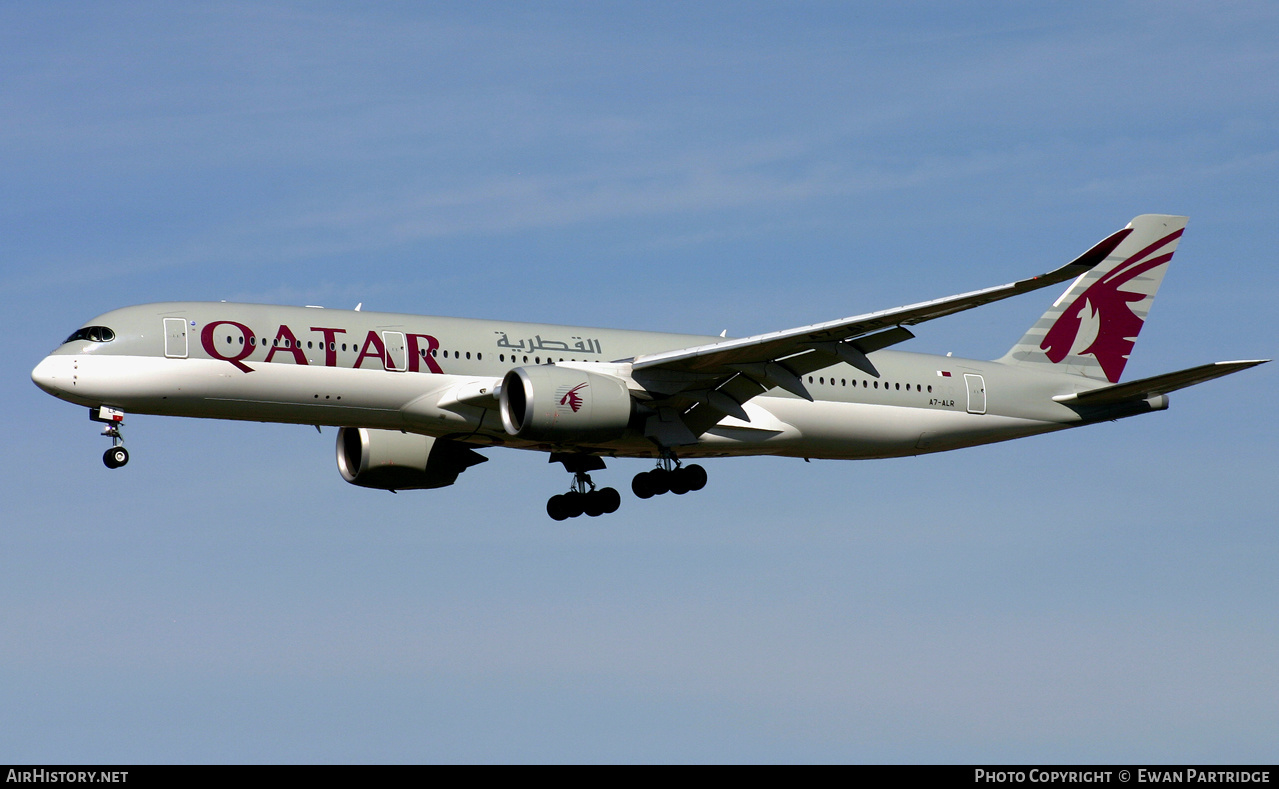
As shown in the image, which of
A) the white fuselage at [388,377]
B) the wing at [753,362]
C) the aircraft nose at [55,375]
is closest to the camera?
the wing at [753,362]

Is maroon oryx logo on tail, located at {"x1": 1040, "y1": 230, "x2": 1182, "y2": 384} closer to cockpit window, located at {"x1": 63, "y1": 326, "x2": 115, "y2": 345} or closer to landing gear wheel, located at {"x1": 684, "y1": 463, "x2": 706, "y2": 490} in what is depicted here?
landing gear wheel, located at {"x1": 684, "y1": 463, "x2": 706, "y2": 490}

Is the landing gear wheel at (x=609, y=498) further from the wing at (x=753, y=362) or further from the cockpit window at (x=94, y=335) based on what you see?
the cockpit window at (x=94, y=335)

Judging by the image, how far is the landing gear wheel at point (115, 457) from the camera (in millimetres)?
33219

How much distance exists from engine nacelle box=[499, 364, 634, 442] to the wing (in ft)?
3.35

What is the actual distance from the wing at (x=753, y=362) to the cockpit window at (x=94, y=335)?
36.7 ft

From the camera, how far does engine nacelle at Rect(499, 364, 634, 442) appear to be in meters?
33.6

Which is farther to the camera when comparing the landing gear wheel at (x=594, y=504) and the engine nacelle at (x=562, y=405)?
the landing gear wheel at (x=594, y=504)

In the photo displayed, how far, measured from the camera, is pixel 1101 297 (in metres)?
44.2

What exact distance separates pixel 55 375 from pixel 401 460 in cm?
958

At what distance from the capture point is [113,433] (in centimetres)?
3359

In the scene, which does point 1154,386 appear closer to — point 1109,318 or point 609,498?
point 1109,318

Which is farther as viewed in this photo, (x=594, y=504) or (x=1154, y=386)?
(x=594, y=504)

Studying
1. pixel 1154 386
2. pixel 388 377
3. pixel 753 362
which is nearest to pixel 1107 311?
pixel 1154 386

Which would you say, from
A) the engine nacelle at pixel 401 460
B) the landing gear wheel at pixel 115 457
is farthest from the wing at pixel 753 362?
the landing gear wheel at pixel 115 457
